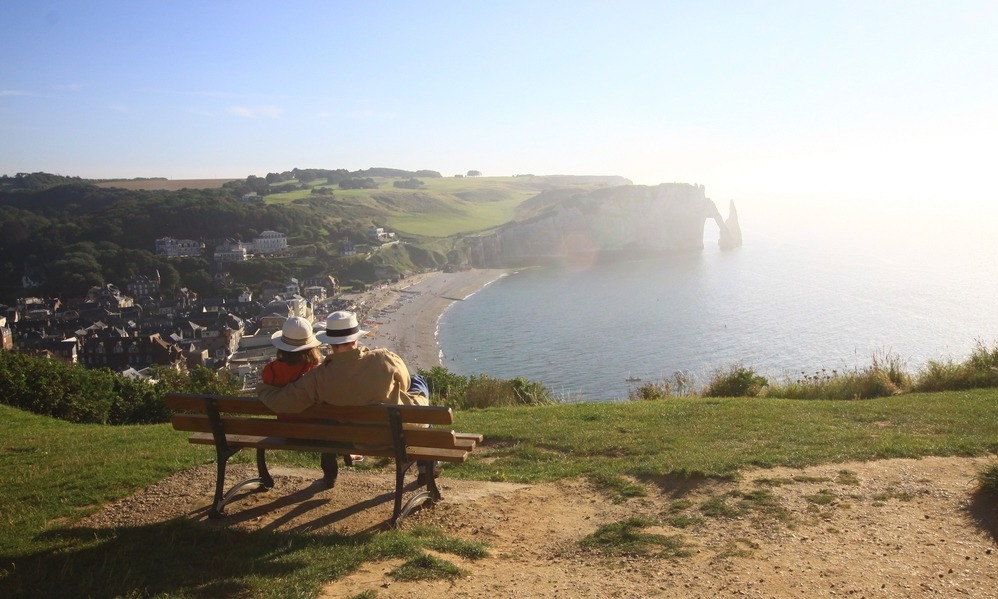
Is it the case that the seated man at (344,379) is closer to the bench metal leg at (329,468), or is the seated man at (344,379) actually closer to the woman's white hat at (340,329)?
the woman's white hat at (340,329)

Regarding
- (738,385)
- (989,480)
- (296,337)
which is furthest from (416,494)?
(738,385)

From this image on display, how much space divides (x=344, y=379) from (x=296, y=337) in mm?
542

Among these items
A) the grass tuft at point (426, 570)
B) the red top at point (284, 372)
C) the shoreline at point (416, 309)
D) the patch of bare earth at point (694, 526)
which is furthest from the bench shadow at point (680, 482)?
the shoreline at point (416, 309)

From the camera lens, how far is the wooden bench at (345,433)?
4469 mm

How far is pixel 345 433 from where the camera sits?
15.0ft

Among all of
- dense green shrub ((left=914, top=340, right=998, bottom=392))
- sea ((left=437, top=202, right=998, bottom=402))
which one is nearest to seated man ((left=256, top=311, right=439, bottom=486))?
dense green shrub ((left=914, top=340, right=998, bottom=392))

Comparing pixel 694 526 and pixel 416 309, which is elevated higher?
pixel 694 526

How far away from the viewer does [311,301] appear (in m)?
49.6

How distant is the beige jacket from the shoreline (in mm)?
21578

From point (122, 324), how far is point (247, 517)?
4319cm

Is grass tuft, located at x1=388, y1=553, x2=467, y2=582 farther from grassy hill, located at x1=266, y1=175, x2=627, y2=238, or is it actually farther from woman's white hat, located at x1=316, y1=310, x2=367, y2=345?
grassy hill, located at x1=266, y1=175, x2=627, y2=238

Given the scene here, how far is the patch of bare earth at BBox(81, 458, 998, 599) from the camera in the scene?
12.0 feet

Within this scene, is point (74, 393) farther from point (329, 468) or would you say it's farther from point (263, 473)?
point (329, 468)

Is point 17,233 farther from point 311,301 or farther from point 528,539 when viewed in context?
point 528,539
